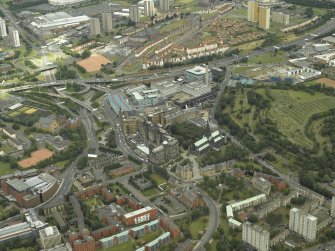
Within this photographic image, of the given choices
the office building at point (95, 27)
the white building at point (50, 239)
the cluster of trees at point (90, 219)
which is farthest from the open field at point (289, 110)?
the office building at point (95, 27)

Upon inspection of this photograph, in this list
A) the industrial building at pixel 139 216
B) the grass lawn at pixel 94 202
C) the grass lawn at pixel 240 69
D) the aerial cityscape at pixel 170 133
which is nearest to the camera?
the aerial cityscape at pixel 170 133

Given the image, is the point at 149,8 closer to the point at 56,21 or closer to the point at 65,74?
the point at 56,21

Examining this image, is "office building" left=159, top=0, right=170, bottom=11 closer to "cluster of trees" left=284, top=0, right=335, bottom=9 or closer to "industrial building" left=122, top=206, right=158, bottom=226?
"cluster of trees" left=284, top=0, right=335, bottom=9

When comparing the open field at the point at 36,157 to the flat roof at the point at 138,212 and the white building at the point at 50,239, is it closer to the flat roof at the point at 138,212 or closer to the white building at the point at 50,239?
the white building at the point at 50,239

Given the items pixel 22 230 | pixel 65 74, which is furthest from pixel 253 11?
pixel 22 230

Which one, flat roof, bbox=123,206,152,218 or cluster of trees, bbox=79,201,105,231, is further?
flat roof, bbox=123,206,152,218

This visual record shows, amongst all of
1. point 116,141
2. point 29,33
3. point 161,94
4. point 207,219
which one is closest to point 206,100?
point 161,94

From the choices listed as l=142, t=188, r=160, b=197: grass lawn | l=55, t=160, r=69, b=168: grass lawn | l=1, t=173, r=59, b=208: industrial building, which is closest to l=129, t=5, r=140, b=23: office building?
l=55, t=160, r=69, b=168: grass lawn
